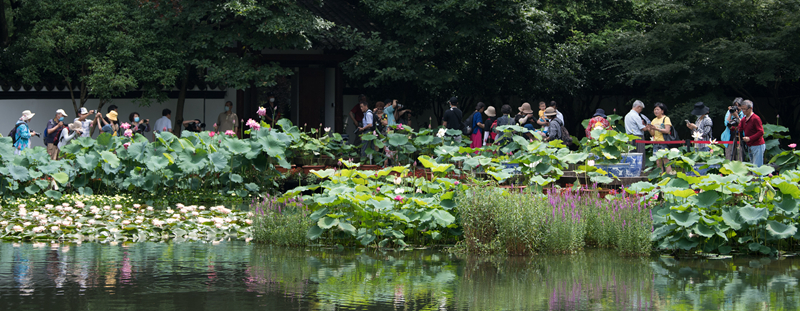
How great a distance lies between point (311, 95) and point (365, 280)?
1447 cm

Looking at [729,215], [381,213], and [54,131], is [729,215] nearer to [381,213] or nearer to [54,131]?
[381,213]

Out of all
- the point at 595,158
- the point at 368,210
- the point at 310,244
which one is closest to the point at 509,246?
the point at 368,210

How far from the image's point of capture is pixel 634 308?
214 inches

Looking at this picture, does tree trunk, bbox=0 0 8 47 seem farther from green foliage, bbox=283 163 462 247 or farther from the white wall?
green foliage, bbox=283 163 462 247

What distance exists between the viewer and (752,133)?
12047mm

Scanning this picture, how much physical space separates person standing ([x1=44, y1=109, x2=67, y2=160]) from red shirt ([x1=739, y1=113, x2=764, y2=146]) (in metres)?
11.8

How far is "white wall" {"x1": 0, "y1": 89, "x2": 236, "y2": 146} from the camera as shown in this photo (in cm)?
1928

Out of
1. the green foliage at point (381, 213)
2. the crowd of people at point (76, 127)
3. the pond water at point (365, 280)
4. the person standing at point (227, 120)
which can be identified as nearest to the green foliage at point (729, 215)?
the pond water at point (365, 280)

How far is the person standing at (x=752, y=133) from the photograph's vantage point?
12.0m

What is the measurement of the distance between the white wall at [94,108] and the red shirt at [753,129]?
1245 cm

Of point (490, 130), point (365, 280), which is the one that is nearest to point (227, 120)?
point (490, 130)

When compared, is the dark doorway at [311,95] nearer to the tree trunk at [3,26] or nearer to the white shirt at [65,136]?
the white shirt at [65,136]

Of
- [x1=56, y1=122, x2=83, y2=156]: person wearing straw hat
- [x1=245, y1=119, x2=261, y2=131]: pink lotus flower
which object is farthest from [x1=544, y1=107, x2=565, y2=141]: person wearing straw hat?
[x1=56, y1=122, x2=83, y2=156]: person wearing straw hat

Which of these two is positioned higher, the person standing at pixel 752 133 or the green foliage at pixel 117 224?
the person standing at pixel 752 133
